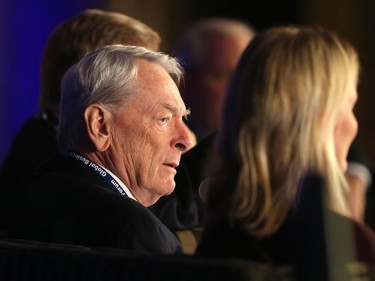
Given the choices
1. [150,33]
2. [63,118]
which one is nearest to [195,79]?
[150,33]

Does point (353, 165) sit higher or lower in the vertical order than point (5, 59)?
higher

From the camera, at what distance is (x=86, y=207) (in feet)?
11.9

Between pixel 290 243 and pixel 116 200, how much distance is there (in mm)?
824

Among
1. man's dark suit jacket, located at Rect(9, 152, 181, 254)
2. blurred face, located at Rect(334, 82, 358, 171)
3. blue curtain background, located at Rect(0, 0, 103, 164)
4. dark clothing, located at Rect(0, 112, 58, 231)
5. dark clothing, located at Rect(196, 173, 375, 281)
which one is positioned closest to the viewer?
dark clothing, located at Rect(196, 173, 375, 281)

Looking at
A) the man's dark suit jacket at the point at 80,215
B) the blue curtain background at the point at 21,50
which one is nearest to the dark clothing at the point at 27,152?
the man's dark suit jacket at the point at 80,215

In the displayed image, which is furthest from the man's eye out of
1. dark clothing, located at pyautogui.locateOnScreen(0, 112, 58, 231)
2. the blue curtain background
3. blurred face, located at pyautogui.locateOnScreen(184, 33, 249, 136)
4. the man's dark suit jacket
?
the blue curtain background

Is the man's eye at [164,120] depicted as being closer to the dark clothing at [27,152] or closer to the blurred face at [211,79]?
the dark clothing at [27,152]

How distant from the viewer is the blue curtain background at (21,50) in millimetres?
9805

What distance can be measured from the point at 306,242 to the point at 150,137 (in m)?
1.55

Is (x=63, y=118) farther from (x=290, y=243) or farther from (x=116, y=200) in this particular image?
(x=290, y=243)

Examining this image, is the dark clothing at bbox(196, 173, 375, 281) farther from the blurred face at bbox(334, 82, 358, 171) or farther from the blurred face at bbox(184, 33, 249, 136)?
the blurred face at bbox(184, 33, 249, 136)

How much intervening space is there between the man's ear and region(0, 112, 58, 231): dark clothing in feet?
2.70

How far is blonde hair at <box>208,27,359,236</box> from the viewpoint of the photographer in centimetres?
301

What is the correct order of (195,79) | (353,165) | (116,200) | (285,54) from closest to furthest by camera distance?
(285,54)
(116,200)
(353,165)
(195,79)
